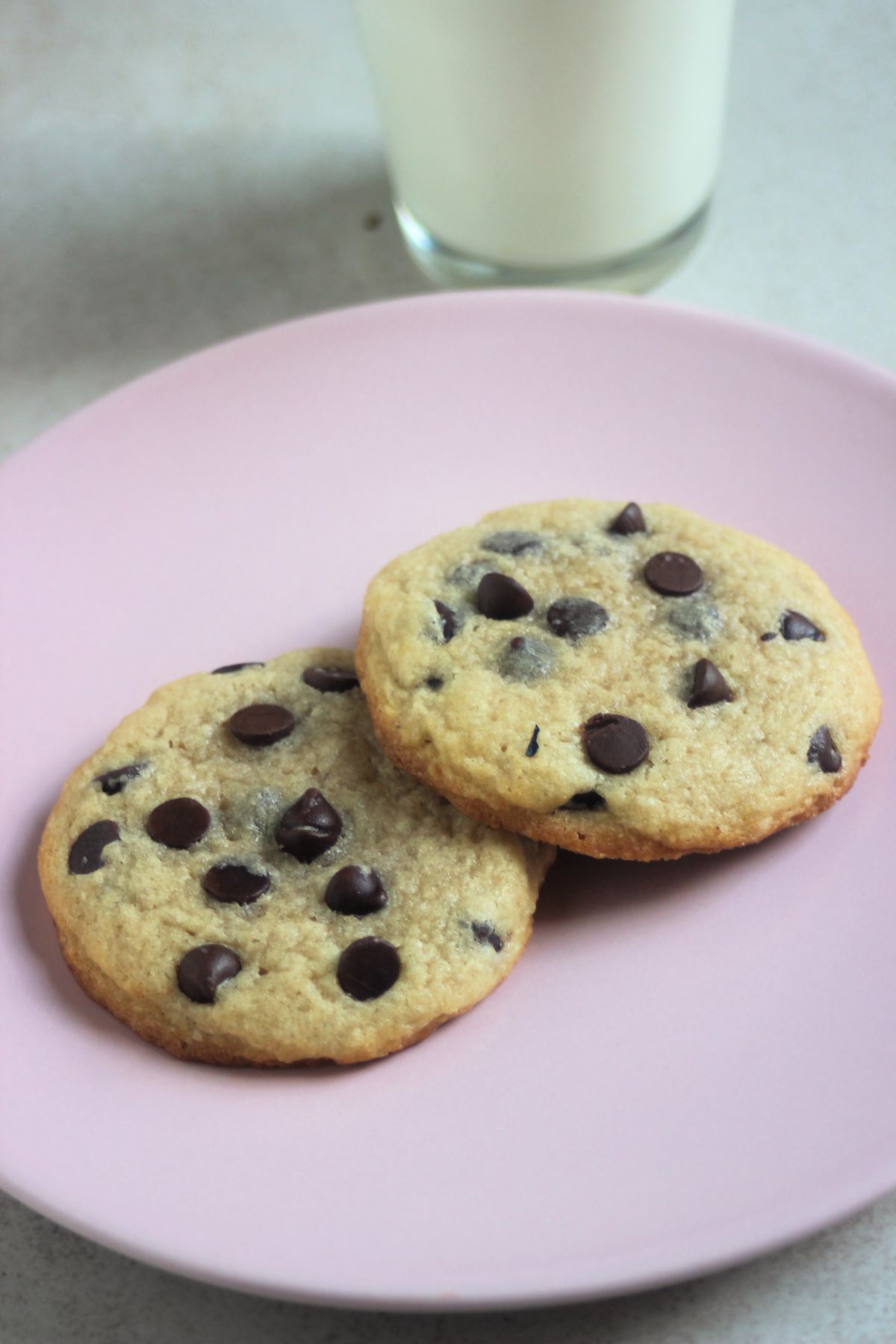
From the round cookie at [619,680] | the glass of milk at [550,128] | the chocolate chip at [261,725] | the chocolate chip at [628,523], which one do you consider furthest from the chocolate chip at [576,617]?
the glass of milk at [550,128]

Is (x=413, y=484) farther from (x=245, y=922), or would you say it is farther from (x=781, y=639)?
(x=245, y=922)

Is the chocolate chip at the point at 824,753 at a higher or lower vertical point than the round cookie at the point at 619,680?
lower

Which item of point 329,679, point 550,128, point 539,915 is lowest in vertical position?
point 539,915

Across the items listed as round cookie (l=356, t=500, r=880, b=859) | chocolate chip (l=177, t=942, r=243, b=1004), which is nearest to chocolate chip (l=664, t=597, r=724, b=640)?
round cookie (l=356, t=500, r=880, b=859)

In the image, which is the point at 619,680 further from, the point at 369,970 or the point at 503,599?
the point at 369,970

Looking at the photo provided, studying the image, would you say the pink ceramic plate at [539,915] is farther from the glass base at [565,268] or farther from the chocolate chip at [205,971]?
the glass base at [565,268]

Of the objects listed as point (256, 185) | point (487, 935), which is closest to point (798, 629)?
point (487, 935)

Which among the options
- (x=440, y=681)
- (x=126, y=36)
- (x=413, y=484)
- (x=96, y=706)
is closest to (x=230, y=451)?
(x=413, y=484)
